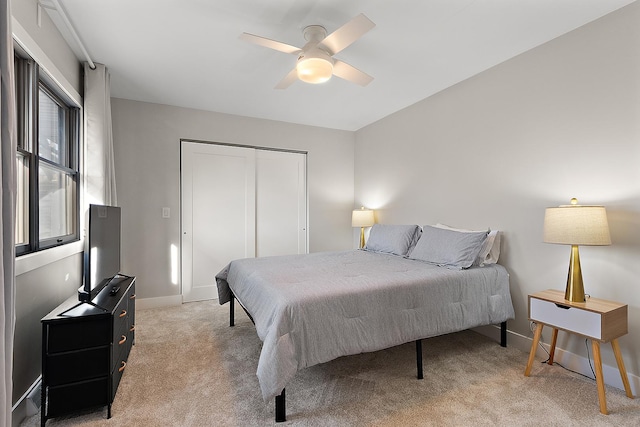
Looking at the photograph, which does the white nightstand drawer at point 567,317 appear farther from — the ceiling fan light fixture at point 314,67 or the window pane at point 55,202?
the window pane at point 55,202

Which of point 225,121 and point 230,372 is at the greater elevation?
point 225,121

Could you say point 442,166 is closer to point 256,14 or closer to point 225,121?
point 256,14

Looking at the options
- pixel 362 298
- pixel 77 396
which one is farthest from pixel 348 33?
pixel 77 396

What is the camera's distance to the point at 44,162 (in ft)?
7.08

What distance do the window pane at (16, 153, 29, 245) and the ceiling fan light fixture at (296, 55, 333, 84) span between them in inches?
74.0

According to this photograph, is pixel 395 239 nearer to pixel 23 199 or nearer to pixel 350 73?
pixel 350 73

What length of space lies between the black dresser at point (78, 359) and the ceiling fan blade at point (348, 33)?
2.21 m

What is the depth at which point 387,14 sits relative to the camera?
6.83ft

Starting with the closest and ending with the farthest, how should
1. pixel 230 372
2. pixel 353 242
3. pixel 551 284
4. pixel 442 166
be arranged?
pixel 230 372 < pixel 551 284 < pixel 442 166 < pixel 353 242

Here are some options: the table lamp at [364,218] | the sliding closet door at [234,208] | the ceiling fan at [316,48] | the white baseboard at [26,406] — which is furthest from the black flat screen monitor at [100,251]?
the table lamp at [364,218]

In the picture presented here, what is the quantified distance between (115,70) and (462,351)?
161 inches

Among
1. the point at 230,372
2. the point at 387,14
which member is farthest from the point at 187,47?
the point at 230,372

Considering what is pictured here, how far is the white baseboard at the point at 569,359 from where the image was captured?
2013 millimetres

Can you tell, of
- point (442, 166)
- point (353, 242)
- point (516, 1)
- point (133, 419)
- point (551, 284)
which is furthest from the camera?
point (353, 242)
